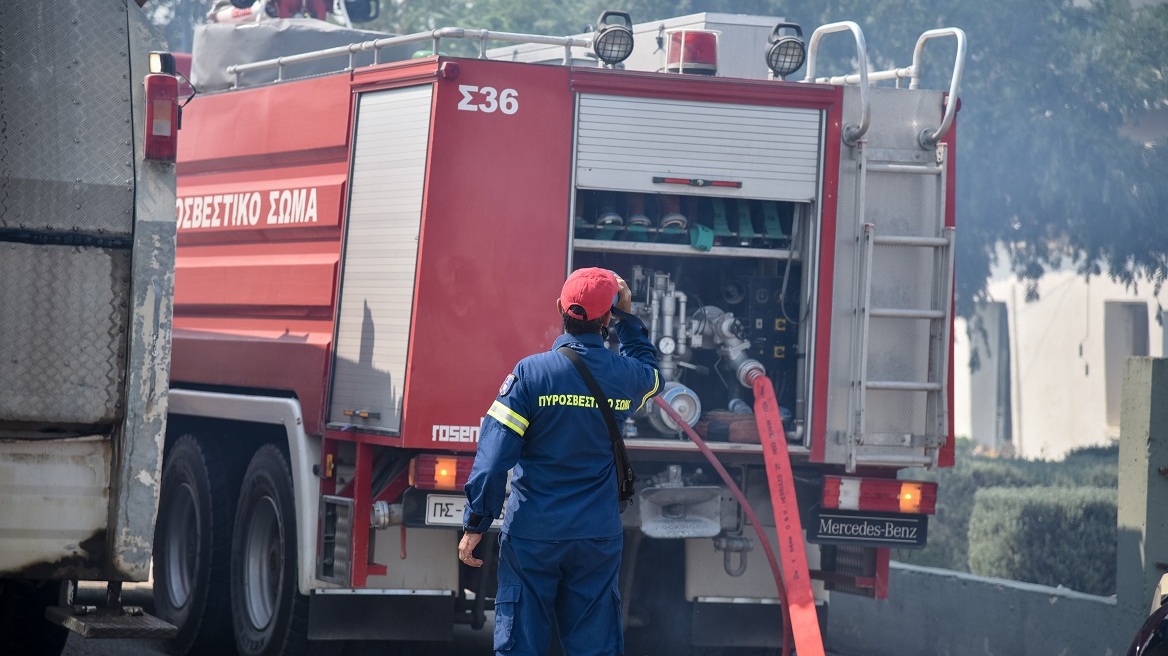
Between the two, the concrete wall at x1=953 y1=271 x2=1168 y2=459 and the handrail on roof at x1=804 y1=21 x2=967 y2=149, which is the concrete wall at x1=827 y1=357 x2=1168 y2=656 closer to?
the handrail on roof at x1=804 y1=21 x2=967 y2=149

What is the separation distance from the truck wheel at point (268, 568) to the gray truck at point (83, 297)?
73.9 inches

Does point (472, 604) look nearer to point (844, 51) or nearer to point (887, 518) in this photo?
point (887, 518)

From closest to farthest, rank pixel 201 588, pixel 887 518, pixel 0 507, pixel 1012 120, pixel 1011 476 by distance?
1. pixel 0 507
2. pixel 887 518
3. pixel 201 588
4. pixel 1011 476
5. pixel 1012 120

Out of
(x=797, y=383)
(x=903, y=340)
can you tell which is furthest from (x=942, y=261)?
(x=797, y=383)

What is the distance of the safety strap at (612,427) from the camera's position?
18.3ft

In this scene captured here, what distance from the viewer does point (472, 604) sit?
315 inches

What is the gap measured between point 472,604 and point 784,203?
2.46 meters

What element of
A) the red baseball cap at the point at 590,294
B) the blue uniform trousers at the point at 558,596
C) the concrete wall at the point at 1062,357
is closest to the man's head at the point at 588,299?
the red baseball cap at the point at 590,294

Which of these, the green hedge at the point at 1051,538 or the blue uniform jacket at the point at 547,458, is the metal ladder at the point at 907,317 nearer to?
the blue uniform jacket at the point at 547,458

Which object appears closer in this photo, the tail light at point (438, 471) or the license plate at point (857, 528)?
the tail light at point (438, 471)

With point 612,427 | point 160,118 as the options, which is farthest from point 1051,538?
point 160,118

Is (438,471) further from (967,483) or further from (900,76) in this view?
(967,483)

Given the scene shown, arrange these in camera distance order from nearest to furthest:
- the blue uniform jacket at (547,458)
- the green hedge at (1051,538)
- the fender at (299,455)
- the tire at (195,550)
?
the blue uniform jacket at (547,458), the fender at (299,455), the tire at (195,550), the green hedge at (1051,538)

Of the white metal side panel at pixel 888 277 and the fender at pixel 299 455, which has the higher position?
the white metal side panel at pixel 888 277
